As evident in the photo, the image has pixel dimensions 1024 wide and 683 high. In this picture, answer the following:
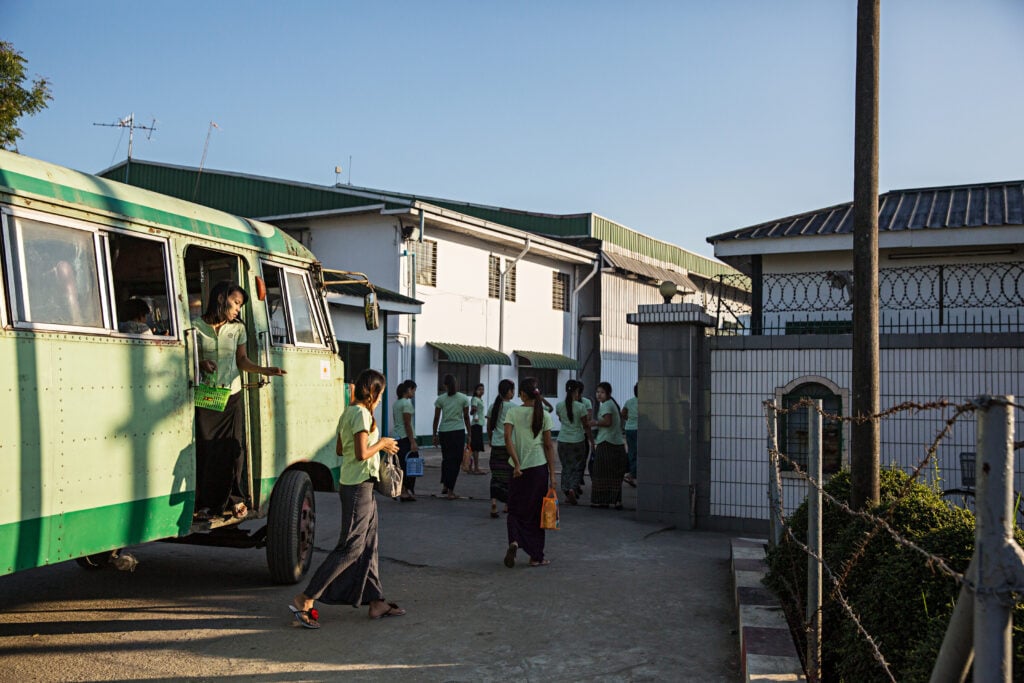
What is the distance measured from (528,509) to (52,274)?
4.75 metres

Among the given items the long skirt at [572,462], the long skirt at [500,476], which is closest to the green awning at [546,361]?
the long skirt at [572,462]

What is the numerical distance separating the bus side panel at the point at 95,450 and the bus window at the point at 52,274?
0.43 feet

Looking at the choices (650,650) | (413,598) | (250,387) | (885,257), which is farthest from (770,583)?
(885,257)

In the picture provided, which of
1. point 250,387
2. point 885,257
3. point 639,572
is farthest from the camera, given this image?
point 885,257

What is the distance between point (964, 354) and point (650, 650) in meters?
5.85

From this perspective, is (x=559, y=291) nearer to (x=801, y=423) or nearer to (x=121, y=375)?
(x=801, y=423)

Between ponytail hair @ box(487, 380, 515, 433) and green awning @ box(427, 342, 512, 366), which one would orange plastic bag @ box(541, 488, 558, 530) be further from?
green awning @ box(427, 342, 512, 366)

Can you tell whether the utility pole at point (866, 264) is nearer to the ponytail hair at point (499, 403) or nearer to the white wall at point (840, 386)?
the white wall at point (840, 386)

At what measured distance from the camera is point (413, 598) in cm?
728

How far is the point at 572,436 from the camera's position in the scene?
1271cm

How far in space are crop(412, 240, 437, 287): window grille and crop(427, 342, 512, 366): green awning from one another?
1579mm

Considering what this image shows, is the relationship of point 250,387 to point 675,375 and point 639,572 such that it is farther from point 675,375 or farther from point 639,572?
point 675,375

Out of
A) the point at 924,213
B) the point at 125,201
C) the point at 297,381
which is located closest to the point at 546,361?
the point at 924,213

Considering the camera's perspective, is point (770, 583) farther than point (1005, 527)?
Yes
